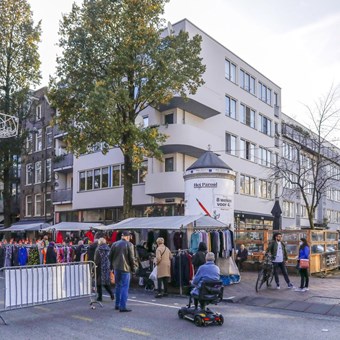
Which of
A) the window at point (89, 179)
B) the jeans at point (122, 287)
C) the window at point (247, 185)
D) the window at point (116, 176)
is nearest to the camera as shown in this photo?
the jeans at point (122, 287)

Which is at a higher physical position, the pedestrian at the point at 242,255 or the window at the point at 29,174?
the window at the point at 29,174

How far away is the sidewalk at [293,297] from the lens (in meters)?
11.2

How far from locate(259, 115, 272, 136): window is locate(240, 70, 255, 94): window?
2852mm

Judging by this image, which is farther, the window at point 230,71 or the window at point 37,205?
the window at point 37,205

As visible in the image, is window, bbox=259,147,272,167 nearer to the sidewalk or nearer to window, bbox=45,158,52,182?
window, bbox=45,158,52,182

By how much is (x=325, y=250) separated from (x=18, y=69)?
924 inches

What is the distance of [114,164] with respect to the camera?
33.8m

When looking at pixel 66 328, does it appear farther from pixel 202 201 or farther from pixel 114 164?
pixel 114 164

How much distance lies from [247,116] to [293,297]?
27334 mm

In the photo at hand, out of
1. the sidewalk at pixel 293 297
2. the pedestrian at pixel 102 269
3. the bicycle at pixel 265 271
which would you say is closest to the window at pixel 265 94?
the sidewalk at pixel 293 297

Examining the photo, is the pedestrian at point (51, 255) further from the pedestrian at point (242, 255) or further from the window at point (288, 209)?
the window at point (288, 209)

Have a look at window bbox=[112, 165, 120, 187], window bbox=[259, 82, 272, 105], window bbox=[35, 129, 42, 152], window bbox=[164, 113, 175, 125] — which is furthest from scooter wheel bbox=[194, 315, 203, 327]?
window bbox=[35, 129, 42, 152]

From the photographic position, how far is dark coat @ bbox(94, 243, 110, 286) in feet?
38.3

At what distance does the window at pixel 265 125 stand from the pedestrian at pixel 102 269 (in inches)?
1202
